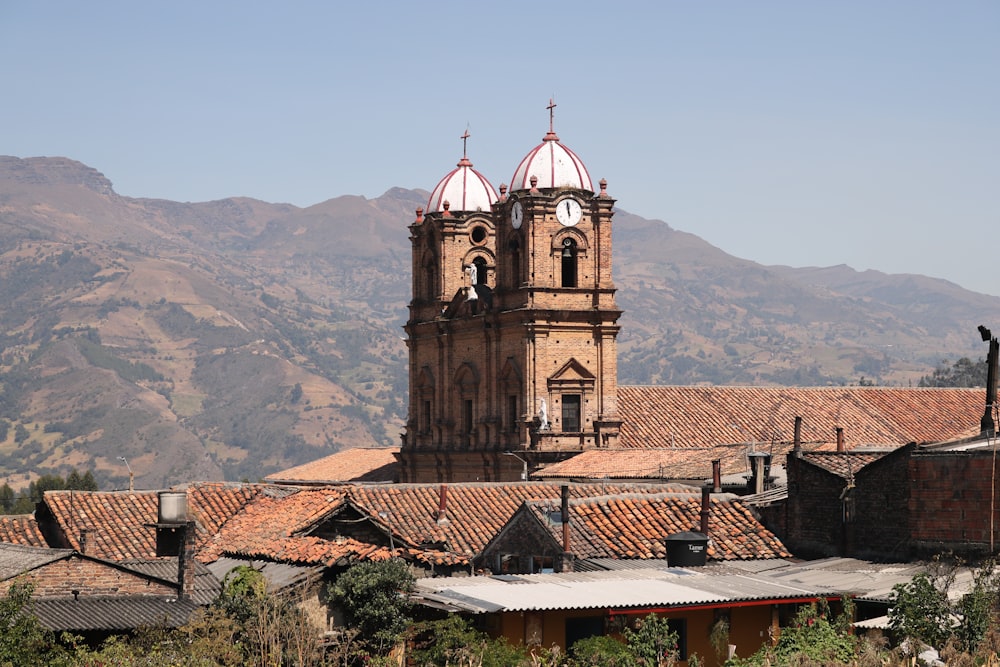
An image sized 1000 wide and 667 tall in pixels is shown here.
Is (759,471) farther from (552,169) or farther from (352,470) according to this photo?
(352,470)

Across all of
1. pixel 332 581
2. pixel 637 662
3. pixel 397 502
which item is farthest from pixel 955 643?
pixel 397 502

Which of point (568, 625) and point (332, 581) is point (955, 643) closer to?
point (568, 625)

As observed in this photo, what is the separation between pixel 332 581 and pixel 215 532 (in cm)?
1123

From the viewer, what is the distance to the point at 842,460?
3625 cm

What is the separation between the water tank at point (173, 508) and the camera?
3312 cm

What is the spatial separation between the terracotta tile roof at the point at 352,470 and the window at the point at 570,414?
12074mm

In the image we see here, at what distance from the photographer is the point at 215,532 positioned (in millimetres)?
39719

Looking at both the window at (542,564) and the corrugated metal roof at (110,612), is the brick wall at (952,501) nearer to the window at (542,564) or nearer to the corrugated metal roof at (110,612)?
the window at (542,564)

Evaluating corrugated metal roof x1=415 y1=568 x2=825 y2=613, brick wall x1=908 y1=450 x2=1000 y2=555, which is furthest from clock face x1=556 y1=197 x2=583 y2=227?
corrugated metal roof x1=415 y1=568 x2=825 y2=613

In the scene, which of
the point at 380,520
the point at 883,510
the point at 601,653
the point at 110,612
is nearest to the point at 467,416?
the point at 380,520

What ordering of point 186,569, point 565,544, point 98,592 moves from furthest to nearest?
point 565,544 < point 186,569 < point 98,592

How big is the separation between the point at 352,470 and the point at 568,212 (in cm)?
1965

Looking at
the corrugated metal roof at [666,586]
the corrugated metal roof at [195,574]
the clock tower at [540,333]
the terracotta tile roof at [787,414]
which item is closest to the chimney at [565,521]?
the corrugated metal roof at [666,586]

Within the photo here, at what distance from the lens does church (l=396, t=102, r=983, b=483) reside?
2469 inches
